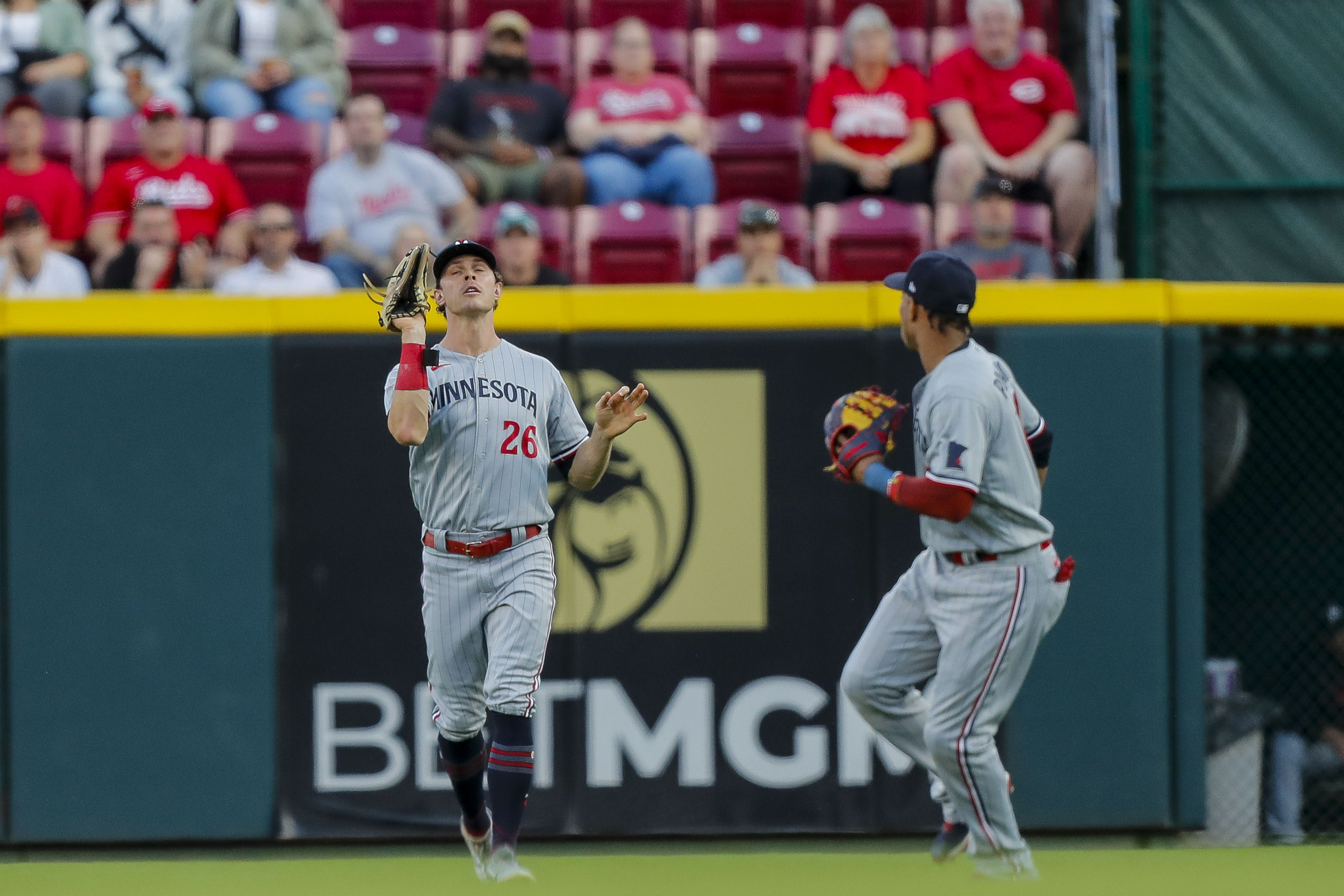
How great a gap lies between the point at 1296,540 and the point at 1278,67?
10.2 ft

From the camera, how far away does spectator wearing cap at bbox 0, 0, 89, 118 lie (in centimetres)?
862

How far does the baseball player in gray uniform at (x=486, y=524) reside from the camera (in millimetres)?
4484

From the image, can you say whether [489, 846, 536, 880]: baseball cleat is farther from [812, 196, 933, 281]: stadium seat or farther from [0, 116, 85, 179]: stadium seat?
[0, 116, 85, 179]: stadium seat

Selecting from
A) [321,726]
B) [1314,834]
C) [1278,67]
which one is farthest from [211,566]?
[1278,67]

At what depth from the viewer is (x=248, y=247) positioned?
7594mm

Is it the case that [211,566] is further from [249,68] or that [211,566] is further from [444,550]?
[249,68]

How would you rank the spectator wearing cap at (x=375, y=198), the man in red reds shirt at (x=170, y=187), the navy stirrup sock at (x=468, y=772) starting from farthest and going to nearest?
1. the man in red reds shirt at (x=170, y=187)
2. the spectator wearing cap at (x=375, y=198)
3. the navy stirrup sock at (x=468, y=772)

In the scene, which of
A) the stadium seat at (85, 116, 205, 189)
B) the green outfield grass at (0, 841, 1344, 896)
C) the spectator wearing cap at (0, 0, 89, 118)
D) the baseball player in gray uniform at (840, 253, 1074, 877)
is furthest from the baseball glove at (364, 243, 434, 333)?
the spectator wearing cap at (0, 0, 89, 118)

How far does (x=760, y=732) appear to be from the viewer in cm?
591

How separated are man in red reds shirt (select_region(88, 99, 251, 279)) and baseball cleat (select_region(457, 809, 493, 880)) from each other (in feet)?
12.8

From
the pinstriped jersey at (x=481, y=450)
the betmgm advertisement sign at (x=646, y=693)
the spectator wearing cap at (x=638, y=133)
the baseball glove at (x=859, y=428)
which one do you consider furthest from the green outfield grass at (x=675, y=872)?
the spectator wearing cap at (x=638, y=133)

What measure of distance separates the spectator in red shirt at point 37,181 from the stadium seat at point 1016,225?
4.17 m

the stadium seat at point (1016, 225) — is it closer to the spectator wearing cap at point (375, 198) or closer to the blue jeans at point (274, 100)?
the spectator wearing cap at point (375, 198)

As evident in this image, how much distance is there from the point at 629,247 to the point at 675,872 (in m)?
3.60
